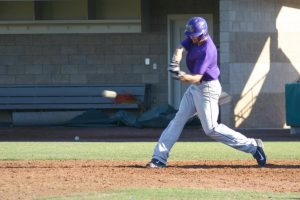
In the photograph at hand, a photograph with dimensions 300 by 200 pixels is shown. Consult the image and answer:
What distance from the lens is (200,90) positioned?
11047 millimetres

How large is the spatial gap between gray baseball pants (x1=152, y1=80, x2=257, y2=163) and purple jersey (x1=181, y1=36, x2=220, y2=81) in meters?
0.13

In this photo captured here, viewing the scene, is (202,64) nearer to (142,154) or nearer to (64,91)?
(142,154)

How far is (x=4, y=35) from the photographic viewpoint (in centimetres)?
2516

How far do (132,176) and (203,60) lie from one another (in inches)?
68.2

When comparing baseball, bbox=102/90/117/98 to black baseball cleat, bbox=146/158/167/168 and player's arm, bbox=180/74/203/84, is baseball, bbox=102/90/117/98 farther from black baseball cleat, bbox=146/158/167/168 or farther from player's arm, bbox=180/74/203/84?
player's arm, bbox=180/74/203/84

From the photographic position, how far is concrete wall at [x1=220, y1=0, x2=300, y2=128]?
21.8m

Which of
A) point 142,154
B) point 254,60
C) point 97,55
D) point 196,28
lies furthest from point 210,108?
point 97,55

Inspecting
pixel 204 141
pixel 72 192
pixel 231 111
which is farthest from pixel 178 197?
pixel 231 111

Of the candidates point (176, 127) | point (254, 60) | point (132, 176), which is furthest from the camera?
point (254, 60)

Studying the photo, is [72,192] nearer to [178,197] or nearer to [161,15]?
[178,197]

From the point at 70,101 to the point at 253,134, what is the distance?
22.5ft

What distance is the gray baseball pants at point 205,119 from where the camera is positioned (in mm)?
11039

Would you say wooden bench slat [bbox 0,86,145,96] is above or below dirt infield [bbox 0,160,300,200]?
below

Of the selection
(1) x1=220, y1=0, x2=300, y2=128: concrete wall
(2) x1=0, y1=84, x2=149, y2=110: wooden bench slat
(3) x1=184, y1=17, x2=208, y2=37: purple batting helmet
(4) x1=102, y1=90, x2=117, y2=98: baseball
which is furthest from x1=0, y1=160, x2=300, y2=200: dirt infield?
(2) x1=0, y1=84, x2=149, y2=110: wooden bench slat
